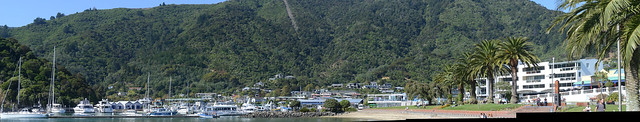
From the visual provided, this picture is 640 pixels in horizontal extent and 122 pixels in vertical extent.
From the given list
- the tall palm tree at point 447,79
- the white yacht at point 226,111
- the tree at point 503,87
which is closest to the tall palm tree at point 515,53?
the tall palm tree at point 447,79

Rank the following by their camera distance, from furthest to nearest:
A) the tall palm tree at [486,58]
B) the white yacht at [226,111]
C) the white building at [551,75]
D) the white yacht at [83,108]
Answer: the white yacht at [83,108], the white yacht at [226,111], the white building at [551,75], the tall palm tree at [486,58]

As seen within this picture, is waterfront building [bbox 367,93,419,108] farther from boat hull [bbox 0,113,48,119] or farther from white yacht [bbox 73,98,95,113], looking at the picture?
boat hull [bbox 0,113,48,119]

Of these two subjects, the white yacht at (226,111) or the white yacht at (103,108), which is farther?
the white yacht at (103,108)

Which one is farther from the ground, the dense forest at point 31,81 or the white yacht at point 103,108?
the dense forest at point 31,81

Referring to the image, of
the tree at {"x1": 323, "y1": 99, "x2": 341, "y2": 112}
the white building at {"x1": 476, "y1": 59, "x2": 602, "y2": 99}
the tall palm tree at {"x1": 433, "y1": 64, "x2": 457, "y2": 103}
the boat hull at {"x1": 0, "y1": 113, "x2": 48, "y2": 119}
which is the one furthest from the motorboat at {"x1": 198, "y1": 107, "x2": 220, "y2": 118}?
the white building at {"x1": 476, "y1": 59, "x2": 602, "y2": 99}

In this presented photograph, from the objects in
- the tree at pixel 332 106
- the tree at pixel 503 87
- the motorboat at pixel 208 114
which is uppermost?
the tree at pixel 503 87

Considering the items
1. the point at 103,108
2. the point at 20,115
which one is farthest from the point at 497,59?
the point at 103,108

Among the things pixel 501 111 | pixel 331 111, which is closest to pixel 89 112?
pixel 331 111

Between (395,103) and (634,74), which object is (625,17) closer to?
(634,74)

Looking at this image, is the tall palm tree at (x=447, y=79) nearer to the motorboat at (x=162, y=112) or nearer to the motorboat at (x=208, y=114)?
the motorboat at (x=208, y=114)
